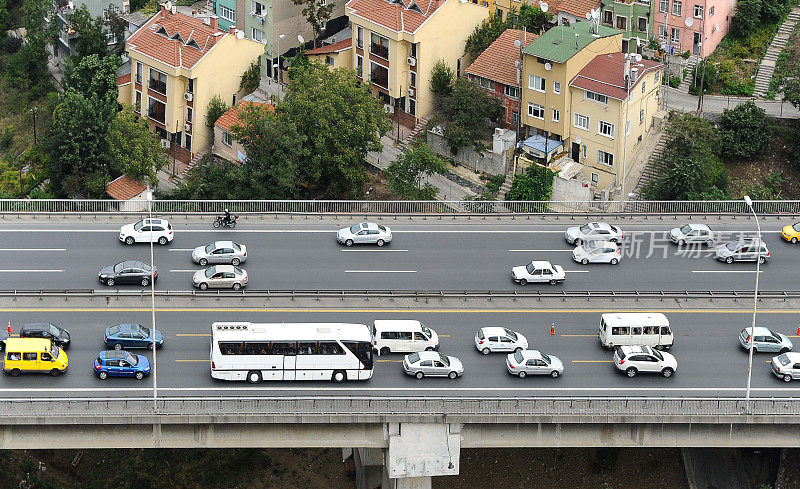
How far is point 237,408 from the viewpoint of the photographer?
68.1 metres

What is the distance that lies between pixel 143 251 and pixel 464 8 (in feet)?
115

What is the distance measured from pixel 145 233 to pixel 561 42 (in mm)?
33025

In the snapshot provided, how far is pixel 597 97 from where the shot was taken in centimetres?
9906

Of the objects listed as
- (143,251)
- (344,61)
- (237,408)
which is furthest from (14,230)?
(344,61)

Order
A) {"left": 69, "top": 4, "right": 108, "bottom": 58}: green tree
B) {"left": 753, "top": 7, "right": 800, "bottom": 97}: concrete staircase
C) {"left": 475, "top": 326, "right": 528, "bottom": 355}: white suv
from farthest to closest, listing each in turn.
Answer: {"left": 69, "top": 4, "right": 108, "bottom": 58}: green tree
{"left": 753, "top": 7, "right": 800, "bottom": 97}: concrete staircase
{"left": 475, "top": 326, "right": 528, "bottom": 355}: white suv

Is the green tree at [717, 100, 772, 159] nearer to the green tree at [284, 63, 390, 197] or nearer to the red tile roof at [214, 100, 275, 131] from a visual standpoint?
the green tree at [284, 63, 390, 197]

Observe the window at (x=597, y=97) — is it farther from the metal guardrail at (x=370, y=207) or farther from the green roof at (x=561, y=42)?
the metal guardrail at (x=370, y=207)

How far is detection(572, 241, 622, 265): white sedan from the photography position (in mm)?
82938

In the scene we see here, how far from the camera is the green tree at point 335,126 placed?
3834 inches

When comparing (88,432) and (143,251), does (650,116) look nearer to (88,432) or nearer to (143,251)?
(143,251)

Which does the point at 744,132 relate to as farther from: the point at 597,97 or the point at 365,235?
the point at 365,235

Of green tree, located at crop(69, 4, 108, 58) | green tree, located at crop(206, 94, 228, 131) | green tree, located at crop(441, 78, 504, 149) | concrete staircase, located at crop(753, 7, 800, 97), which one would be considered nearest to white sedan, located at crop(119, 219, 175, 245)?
green tree, located at crop(441, 78, 504, 149)

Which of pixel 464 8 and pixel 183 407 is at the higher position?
pixel 464 8

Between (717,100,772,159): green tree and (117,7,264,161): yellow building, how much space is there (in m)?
34.5
